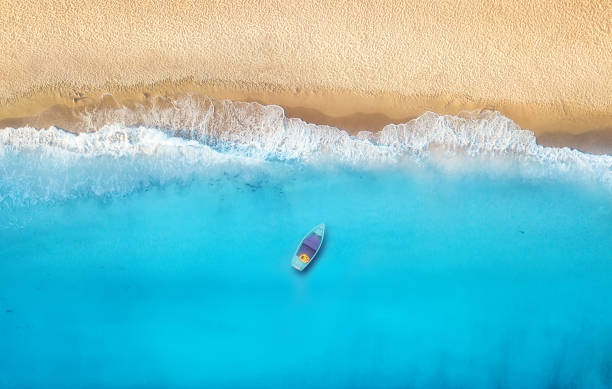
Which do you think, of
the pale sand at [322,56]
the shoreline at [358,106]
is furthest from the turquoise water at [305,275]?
the pale sand at [322,56]

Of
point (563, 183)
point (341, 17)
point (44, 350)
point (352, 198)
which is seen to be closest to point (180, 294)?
point (44, 350)

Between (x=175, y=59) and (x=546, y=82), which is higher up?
(x=546, y=82)

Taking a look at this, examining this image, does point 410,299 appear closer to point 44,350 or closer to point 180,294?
point 180,294

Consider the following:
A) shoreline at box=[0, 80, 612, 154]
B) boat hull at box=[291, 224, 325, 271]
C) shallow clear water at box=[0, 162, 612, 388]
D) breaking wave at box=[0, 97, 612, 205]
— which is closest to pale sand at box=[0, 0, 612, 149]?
shoreline at box=[0, 80, 612, 154]

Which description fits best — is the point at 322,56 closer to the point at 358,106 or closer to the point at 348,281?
the point at 358,106

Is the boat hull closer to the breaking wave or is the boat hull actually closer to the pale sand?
the breaking wave

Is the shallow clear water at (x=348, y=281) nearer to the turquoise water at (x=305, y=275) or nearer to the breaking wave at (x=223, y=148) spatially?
the turquoise water at (x=305, y=275)
